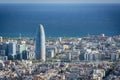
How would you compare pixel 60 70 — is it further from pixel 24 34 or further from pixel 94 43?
pixel 24 34

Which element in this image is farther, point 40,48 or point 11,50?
point 11,50

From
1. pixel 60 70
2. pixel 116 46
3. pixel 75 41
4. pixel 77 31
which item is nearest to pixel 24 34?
pixel 77 31

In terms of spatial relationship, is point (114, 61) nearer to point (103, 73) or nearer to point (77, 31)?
point (103, 73)

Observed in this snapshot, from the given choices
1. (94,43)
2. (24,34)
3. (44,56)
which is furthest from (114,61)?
(24,34)

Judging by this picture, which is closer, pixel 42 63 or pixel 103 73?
pixel 103 73

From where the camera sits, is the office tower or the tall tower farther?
the office tower

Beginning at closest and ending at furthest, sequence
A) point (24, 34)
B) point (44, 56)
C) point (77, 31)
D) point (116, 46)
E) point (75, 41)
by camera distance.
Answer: point (44, 56), point (116, 46), point (75, 41), point (24, 34), point (77, 31)

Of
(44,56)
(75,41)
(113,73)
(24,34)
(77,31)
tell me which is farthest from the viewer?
(77,31)

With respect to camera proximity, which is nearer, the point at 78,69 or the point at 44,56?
the point at 78,69

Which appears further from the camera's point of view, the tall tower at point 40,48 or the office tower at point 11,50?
the office tower at point 11,50
